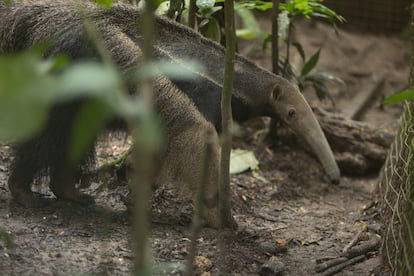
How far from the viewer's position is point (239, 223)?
5207 mm

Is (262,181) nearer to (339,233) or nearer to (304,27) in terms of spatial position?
(339,233)

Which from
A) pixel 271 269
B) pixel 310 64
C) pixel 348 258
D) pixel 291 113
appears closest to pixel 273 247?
pixel 271 269

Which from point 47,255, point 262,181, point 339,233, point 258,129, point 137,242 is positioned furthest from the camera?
point 258,129

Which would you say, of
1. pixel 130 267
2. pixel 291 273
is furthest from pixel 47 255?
pixel 291 273

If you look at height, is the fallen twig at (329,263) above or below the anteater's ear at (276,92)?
below

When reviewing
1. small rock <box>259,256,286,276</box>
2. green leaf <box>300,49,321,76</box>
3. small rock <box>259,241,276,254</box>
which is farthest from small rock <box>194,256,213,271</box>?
green leaf <box>300,49,321,76</box>

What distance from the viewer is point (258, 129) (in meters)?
7.34

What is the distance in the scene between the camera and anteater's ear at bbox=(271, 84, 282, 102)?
515 cm

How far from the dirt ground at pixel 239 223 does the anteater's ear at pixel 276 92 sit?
105cm

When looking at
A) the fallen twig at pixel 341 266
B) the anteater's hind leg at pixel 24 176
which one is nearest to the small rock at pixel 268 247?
the fallen twig at pixel 341 266

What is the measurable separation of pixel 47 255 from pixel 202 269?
0.98m

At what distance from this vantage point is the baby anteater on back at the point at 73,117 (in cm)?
436

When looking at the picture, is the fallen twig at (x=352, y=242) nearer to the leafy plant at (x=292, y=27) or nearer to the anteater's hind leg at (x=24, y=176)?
the leafy plant at (x=292, y=27)

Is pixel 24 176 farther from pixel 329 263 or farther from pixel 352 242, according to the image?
pixel 352 242
